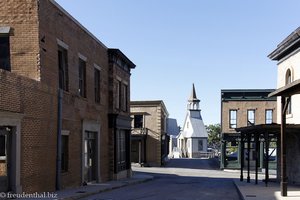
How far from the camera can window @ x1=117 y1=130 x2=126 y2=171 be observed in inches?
1244

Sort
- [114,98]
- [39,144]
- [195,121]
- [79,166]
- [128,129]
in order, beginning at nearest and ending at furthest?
[39,144], [79,166], [114,98], [128,129], [195,121]

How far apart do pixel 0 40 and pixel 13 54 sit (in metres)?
0.90

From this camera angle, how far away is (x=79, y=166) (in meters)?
23.3

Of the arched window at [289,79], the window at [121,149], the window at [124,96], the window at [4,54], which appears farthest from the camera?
the window at [124,96]

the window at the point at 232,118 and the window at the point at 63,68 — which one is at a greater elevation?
the window at the point at 63,68

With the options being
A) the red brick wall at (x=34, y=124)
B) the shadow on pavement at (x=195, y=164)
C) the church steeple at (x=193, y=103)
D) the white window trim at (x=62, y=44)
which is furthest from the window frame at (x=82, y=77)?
the church steeple at (x=193, y=103)

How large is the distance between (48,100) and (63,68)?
2.88 m

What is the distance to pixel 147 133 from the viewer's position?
174ft

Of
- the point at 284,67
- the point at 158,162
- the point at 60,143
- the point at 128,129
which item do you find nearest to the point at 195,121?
the point at 158,162

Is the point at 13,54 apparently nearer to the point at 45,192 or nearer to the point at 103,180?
the point at 45,192

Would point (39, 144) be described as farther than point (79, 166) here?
No

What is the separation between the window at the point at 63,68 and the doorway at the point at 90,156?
3.95m

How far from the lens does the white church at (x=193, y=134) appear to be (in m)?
89.9

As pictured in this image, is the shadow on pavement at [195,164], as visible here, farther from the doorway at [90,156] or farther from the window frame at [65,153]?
the window frame at [65,153]
